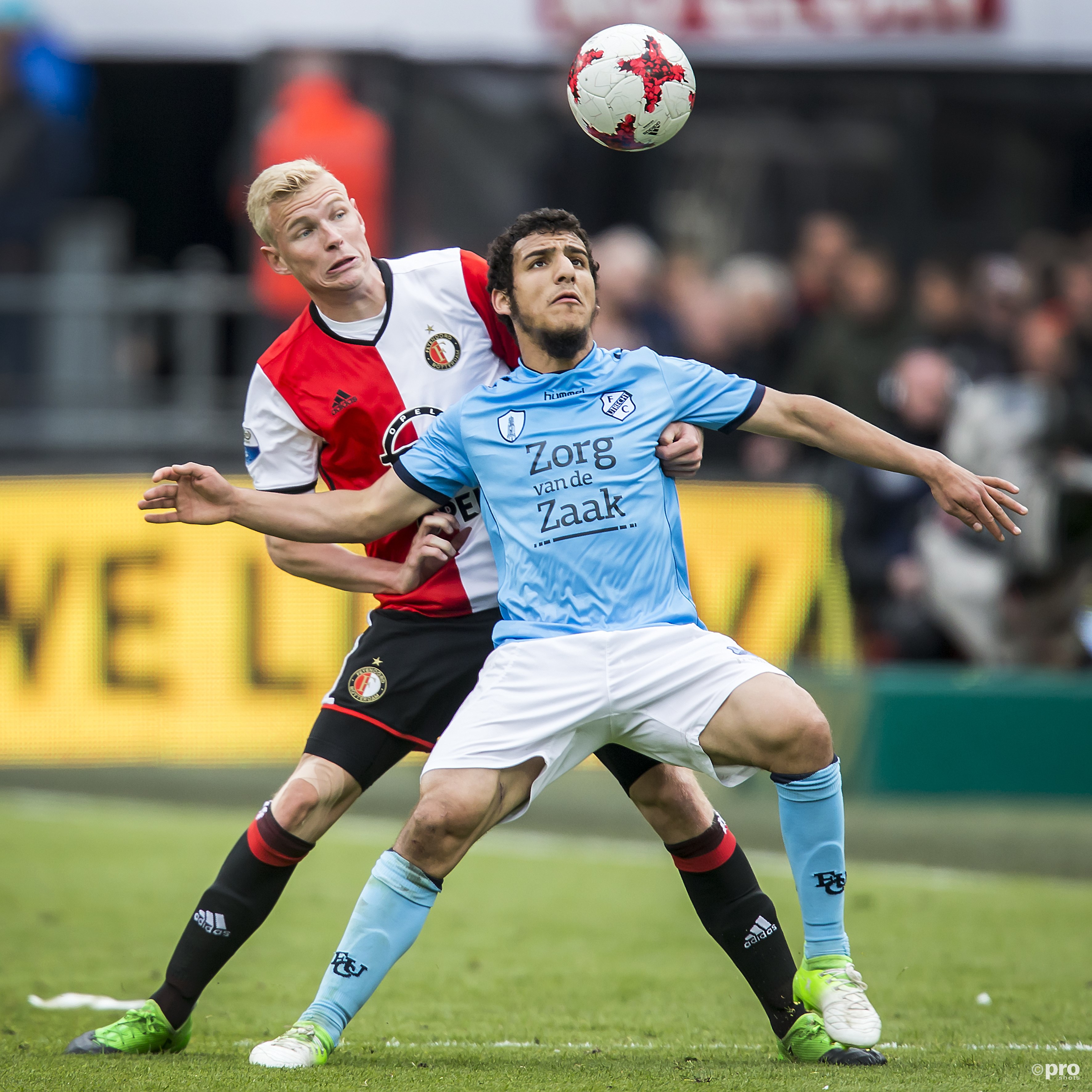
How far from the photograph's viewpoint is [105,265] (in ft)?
45.6

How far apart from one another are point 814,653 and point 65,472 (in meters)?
4.96

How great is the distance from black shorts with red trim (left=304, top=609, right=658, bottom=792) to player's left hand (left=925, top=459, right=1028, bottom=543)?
1.14 meters

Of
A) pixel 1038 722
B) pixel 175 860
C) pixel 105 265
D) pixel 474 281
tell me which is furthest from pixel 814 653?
pixel 105 265

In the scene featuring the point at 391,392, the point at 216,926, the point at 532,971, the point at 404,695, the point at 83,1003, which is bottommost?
the point at 532,971

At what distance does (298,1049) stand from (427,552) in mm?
1424

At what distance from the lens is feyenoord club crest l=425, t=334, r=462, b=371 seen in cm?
523

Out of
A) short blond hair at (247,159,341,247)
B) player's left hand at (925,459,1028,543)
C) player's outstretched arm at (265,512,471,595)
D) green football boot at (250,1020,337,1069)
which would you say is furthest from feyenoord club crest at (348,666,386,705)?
player's left hand at (925,459,1028,543)

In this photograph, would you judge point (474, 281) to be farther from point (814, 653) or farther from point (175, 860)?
point (814, 653)

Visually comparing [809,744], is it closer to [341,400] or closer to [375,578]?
[375,578]

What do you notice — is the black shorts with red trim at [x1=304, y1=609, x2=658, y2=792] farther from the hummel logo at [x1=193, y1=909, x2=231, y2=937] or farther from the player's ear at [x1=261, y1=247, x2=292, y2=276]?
the player's ear at [x1=261, y1=247, x2=292, y2=276]

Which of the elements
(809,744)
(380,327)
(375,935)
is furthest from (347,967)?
(380,327)

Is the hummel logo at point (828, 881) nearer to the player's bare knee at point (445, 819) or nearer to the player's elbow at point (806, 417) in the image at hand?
the player's bare knee at point (445, 819)

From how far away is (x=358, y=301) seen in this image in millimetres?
5215

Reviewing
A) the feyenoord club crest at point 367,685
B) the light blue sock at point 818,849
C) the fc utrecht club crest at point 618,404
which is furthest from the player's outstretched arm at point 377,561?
the light blue sock at point 818,849
